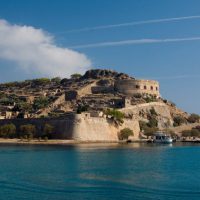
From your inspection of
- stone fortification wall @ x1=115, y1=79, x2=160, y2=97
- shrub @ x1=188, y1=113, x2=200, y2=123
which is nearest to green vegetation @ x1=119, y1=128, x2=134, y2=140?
stone fortification wall @ x1=115, y1=79, x2=160, y2=97

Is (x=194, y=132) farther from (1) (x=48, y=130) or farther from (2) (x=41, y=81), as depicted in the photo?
(2) (x=41, y=81)

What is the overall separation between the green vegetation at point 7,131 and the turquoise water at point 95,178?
2332cm

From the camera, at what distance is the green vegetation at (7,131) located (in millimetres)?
60000

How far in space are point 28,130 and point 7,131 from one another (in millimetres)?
2652

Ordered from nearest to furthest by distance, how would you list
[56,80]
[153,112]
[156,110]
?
[153,112] → [156,110] → [56,80]

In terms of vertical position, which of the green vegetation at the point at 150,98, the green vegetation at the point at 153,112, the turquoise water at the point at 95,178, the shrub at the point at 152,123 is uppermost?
the green vegetation at the point at 150,98

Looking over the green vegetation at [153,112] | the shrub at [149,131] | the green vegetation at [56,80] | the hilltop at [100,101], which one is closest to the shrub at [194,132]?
the hilltop at [100,101]

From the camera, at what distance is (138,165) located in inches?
1287

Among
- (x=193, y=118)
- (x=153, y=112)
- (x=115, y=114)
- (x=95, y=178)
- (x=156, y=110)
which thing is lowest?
(x=95, y=178)

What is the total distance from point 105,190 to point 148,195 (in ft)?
6.65

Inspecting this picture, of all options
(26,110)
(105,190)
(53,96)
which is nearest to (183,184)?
(105,190)

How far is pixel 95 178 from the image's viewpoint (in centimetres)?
2544

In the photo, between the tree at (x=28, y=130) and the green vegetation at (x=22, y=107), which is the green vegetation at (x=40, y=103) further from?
the tree at (x=28, y=130)

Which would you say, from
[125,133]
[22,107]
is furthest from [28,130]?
[125,133]
